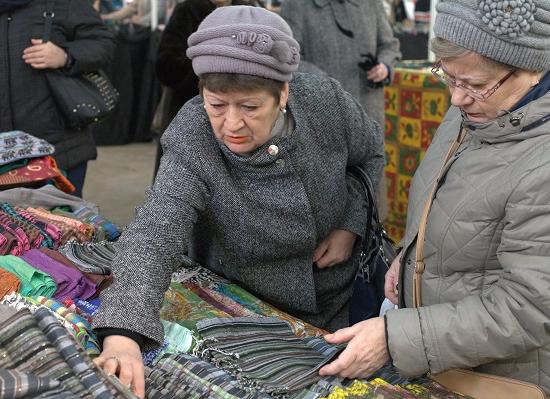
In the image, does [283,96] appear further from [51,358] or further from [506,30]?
[51,358]

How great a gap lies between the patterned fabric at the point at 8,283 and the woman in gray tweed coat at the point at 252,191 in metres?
Result: 0.28

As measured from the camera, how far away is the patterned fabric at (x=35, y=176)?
248 cm

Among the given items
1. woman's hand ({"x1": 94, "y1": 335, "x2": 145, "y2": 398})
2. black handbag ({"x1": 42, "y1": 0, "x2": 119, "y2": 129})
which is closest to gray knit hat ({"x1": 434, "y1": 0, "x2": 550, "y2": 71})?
woman's hand ({"x1": 94, "y1": 335, "x2": 145, "y2": 398})

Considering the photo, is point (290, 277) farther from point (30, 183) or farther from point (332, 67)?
point (332, 67)

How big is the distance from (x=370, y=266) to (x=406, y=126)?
2.68 m

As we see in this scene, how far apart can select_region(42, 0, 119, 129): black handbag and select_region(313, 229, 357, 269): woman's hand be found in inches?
52.7

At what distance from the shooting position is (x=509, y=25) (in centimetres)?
145

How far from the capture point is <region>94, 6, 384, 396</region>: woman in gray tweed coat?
1622mm

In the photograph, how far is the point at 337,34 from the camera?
375 centimetres

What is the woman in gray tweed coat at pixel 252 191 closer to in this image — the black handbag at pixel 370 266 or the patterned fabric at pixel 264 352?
the black handbag at pixel 370 266

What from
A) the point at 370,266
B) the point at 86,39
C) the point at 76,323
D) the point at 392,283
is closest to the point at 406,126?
the point at 86,39

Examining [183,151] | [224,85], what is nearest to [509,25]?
[224,85]

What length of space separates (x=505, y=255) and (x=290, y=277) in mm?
679

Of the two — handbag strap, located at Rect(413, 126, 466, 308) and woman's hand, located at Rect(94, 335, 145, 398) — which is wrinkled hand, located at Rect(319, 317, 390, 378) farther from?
woman's hand, located at Rect(94, 335, 145, 398)
